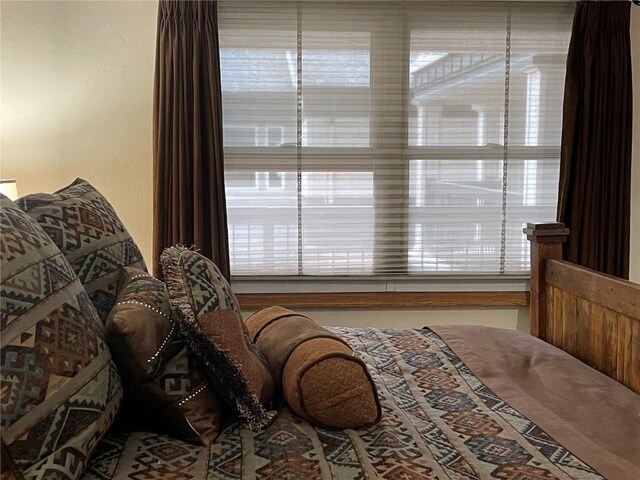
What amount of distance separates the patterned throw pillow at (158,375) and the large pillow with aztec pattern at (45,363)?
0.07 metres

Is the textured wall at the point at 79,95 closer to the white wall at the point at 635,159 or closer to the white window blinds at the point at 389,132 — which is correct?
the white window blinds at the point at 389,132

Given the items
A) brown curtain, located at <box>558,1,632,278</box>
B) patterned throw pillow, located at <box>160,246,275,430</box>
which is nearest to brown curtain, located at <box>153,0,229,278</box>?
brown curtain, located at <box>558,1,632,278</box>

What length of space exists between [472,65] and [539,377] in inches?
79.8

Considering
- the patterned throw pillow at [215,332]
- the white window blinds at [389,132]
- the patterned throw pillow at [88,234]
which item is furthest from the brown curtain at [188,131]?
the patterned throw pillow at [215,332]

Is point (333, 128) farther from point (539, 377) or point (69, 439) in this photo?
point (69, 439)

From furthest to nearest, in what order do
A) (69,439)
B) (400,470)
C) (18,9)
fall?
(18,9) < (400,470) < (69,439)

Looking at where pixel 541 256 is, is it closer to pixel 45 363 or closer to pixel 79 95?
pixel 45 363

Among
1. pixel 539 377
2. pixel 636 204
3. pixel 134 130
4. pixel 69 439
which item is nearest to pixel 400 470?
pixel 69 439

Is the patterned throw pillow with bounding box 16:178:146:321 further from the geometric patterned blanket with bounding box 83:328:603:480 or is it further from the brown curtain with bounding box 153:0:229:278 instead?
the brown curtain with bounding box 153:0:229:278

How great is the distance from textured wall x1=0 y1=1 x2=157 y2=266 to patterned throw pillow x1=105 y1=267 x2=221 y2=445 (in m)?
2.09

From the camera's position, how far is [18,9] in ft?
11.0

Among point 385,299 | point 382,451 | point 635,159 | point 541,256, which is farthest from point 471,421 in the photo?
point 635,159

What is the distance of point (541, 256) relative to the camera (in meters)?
2.72

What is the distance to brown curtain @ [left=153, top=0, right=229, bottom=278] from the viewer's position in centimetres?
333
